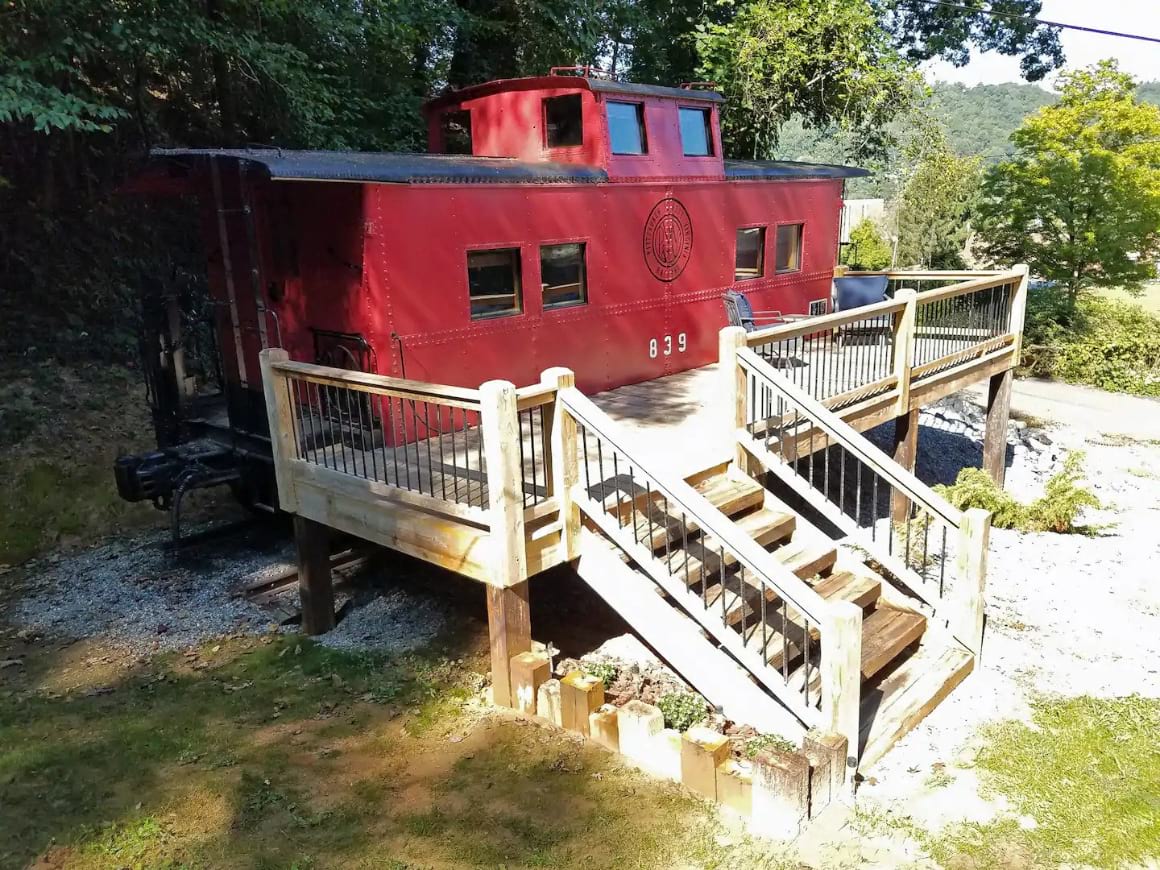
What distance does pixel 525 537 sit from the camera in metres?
5.89

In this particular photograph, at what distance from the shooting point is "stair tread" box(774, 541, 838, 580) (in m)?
6.42

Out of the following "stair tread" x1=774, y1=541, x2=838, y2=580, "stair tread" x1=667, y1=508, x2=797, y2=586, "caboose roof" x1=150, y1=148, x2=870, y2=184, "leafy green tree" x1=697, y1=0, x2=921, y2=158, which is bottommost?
"stair tread" x1=774, y1=541, x2=838, y2=580

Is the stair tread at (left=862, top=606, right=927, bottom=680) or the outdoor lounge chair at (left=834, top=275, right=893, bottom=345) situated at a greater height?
the outdoor lounge chair at (left=834, top=275, right=893, bottom=345)

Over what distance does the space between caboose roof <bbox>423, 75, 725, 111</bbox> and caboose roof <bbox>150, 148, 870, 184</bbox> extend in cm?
85

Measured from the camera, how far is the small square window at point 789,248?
12.0 m

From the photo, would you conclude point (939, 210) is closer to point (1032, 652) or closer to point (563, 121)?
point (563, 121)

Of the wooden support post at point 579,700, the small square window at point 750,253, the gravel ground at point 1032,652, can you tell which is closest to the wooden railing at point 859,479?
the gravel ground at point 1032,652

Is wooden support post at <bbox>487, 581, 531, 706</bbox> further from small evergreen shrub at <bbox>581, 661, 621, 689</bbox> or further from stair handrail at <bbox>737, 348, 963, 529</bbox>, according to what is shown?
stair handrail at <bbox>737, 348, 963, 529</bbox>

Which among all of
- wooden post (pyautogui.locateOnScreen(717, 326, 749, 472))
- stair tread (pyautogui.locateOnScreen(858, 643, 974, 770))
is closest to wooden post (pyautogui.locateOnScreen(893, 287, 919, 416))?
wooden post (pyautogui.locateOnScreen(717, 326, 749, 472))

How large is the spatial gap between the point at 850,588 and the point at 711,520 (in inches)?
70.3

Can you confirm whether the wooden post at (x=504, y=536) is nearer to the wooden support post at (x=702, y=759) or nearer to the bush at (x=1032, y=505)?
the wooden support post at (x=702, y=759)

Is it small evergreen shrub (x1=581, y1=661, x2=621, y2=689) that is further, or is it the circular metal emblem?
the circular metal emblem

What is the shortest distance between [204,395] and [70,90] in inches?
185

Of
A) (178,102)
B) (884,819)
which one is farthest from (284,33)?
(884,819)
